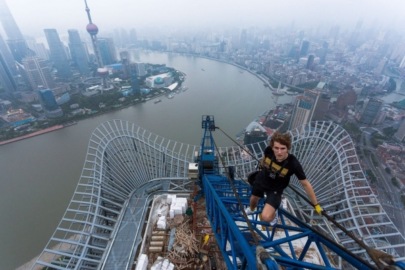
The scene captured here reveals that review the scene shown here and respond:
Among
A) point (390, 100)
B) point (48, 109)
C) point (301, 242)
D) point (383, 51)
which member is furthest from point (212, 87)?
point (383, 51)

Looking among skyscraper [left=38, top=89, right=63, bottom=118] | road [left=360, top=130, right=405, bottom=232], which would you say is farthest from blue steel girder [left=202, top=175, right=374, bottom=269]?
skyscraper [left=38, top=89, right=63, bottom=118]

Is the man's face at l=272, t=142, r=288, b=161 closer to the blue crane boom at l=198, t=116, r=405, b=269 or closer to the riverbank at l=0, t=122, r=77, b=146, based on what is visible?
the blue crane boom at l=198, t=116, r=405, b=269

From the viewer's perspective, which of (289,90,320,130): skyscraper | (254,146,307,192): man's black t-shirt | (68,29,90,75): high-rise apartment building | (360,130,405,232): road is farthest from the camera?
(68,29,90,75): high-rise apartment building

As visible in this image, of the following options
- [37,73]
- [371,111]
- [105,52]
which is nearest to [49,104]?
[37,73]

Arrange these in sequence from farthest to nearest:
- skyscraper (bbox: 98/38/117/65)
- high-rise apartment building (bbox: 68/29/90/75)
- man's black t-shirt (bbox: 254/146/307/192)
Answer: skyscraper (bbox: 98/38/117/65) < high-rise apartment building (bbox: 68/29/90/75) < man's black t-shirt (bbox: 254/146/307/192)

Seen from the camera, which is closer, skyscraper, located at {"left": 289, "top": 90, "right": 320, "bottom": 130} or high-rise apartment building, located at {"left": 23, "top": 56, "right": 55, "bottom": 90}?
skyscraper, located at {"left": 289, "top": 90, "right": 320, "bottom": 130}
